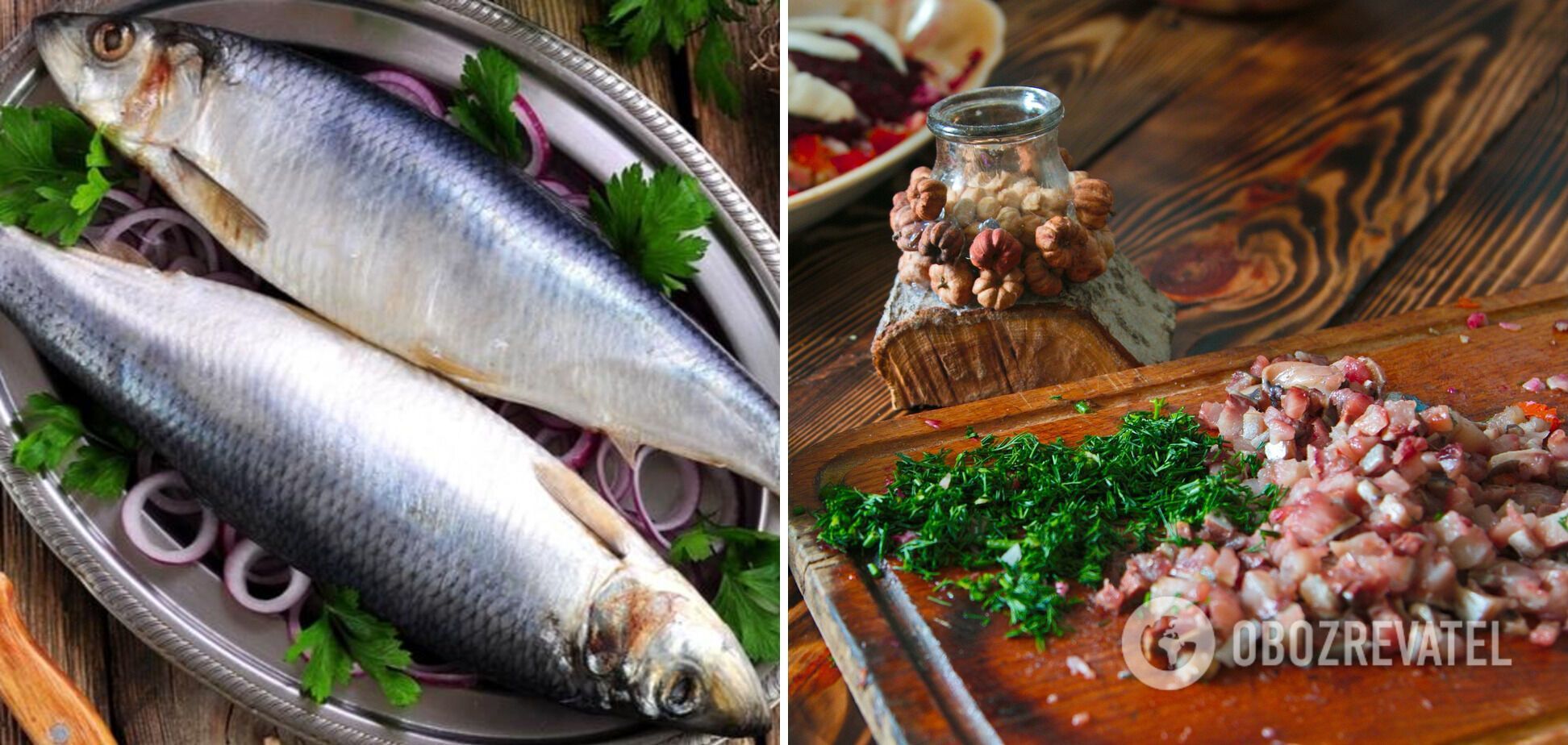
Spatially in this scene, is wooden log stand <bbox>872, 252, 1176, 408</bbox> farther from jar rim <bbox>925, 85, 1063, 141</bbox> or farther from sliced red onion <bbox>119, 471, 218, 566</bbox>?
sliced red onion <bbox>119, 471, 218, 566</bbox>

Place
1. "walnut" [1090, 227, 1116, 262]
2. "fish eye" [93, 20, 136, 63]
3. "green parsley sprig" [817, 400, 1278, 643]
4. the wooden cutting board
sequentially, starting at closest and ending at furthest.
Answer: the wooden cutting board
"green parsley sprig" [817, 400, 1278, 643]
"fish eye" [93, 20, 136, 63]
"walnut" [1090, 227, 1116, 262]

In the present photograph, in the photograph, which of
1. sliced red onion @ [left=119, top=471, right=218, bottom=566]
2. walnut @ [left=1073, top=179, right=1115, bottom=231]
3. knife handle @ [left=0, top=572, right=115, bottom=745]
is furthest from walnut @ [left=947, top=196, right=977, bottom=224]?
knife handle @ [left=0, top=572, right=115, bottom=745]

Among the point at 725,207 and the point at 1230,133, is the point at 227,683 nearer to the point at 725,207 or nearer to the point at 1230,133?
the point at 725,207

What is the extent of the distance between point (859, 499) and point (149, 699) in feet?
2.85

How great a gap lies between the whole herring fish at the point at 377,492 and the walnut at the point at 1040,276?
1.75ft

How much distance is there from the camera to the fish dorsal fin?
59.1 inches

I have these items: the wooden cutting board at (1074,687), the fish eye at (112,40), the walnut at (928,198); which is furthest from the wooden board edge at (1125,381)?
the fish eye at (112,40)

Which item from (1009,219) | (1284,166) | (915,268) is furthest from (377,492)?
(1284,166)

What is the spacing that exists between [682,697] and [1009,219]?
0.65 meters

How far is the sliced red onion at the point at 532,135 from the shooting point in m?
1.61

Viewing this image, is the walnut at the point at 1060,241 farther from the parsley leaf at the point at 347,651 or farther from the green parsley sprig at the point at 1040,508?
the parsley leaf at the point at 347,651

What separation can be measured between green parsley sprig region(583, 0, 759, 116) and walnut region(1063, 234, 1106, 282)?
18.4 inches

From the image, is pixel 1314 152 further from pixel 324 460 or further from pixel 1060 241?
pixel 324 460

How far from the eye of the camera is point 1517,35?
8.64 ft
